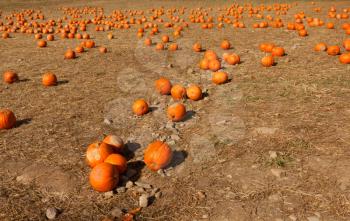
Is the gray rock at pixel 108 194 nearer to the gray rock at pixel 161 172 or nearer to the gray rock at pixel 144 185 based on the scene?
the gray rock at pixel 144 185

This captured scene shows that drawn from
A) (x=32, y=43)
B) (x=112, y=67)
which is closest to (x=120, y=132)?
(x=112, y=67)

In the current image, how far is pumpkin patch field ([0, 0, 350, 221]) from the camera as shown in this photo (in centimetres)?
469

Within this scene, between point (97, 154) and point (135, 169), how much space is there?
2.13 feet

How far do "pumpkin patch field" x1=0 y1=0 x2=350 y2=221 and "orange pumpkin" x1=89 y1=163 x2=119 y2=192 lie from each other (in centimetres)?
1

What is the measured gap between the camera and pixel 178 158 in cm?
580

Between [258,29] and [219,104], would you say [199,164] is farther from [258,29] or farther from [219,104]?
[258,29]

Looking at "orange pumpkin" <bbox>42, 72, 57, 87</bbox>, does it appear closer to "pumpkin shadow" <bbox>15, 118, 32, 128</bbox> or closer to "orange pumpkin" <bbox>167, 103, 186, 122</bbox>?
"pumpkin shadow" <bbox>15, 118, 32, 128</bbox>

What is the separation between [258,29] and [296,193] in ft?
42.8

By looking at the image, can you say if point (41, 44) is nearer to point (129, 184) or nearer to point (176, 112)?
point (176, 112)

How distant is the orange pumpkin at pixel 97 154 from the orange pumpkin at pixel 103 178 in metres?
0.38

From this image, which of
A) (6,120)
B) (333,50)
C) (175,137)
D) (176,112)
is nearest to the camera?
(175,137)

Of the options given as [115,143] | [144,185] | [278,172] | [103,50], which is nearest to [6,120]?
[115,143]

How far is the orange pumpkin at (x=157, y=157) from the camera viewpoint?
210 inches

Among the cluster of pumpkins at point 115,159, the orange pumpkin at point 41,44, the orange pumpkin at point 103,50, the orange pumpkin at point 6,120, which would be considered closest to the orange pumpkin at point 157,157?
the cluster of pumpkins at point 115,159
